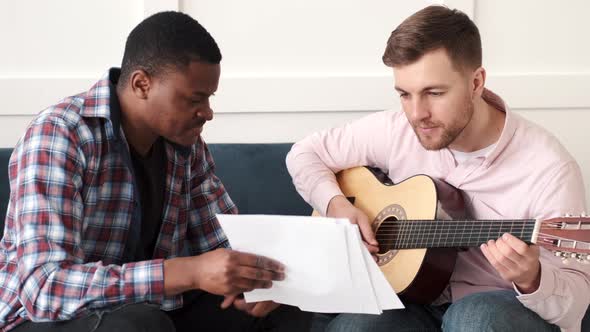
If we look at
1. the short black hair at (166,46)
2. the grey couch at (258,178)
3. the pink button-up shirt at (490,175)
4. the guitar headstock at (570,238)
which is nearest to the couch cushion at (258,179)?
the grey couch at (258,178)

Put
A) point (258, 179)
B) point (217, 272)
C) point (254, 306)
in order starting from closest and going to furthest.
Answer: point (217, 272) < point (254, 306) < point (258, 179)

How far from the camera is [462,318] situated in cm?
159

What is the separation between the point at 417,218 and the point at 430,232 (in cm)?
8

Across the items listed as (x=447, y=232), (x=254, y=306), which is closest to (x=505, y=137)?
(x=447, y=232)

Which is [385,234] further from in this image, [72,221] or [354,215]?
[72,221]

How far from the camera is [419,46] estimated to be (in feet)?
5.73

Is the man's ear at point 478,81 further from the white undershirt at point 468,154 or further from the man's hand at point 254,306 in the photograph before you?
the man's hand at point 254,306

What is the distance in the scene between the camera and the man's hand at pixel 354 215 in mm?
1837

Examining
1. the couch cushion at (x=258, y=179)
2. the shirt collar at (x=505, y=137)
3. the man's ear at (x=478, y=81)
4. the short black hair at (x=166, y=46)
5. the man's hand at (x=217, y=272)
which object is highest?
the short black hair at (x=166, y=46)

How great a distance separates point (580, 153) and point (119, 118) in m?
1.60

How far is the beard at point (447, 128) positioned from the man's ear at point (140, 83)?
59cm

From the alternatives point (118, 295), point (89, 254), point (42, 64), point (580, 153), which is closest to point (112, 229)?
point (89, 254)

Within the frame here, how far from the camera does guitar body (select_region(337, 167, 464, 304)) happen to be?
1.72 metres

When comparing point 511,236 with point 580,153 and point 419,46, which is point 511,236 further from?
point 580,153
